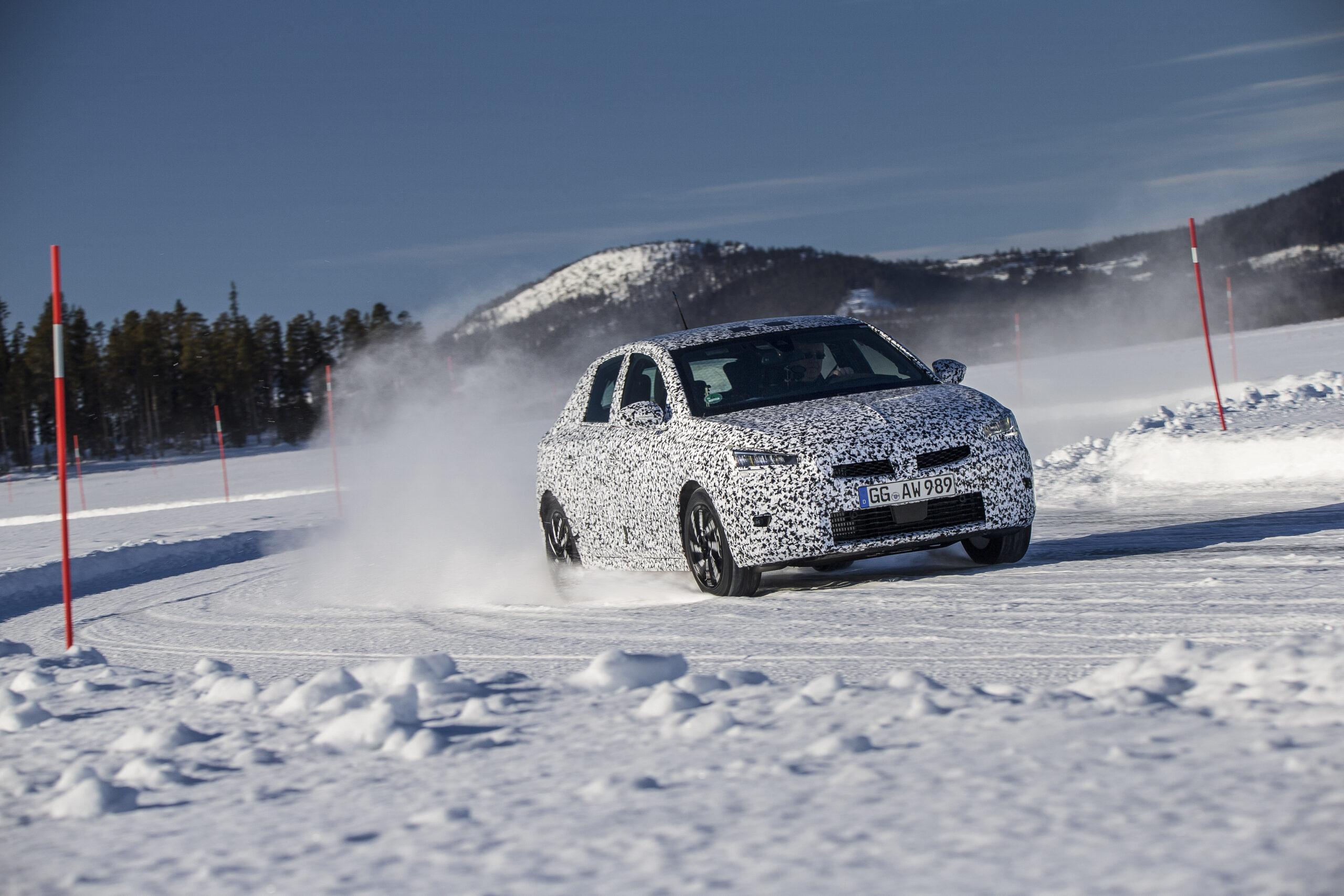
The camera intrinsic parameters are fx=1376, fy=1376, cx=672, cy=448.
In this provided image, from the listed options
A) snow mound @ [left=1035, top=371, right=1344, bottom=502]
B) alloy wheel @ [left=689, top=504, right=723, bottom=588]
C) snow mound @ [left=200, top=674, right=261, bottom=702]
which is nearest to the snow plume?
alloy wheel @ [left=689, top=504, right=723, bottom=588]

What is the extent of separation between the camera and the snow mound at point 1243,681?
11.9ft

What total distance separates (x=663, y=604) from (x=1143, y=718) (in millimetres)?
4128

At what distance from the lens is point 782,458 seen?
Answer: 706cm

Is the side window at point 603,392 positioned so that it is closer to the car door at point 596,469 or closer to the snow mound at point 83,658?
the car door at point 596,469

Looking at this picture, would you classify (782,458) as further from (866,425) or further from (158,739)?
(158,739)

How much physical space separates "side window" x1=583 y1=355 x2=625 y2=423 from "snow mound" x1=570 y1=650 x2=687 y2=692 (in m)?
4.16

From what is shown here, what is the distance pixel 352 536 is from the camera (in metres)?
15.3

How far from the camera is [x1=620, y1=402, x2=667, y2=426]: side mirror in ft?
25.9

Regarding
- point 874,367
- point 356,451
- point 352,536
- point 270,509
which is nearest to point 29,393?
point 356,451

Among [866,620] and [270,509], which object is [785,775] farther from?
[270,509]

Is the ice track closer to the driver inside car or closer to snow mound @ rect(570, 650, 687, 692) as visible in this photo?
snow mound @ rect(570, 650, 687, 692)

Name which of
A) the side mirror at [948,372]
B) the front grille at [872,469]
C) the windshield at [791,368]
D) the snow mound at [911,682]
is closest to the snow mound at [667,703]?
the snow mound at [911,682]

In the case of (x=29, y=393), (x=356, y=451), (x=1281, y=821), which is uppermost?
(x=29, y=393)

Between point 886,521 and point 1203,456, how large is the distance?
737cm
